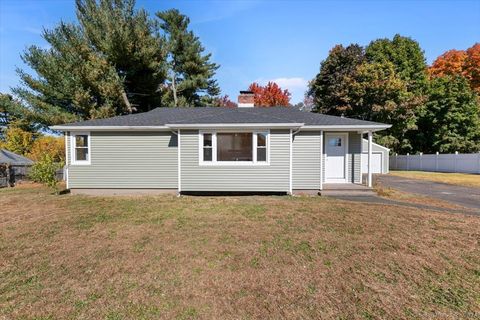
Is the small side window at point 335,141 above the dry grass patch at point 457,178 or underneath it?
above

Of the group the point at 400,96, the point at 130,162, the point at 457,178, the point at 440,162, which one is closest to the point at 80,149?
the point at 130,162

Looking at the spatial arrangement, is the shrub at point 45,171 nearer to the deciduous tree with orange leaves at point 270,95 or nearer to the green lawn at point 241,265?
the green lawn at point 241,265

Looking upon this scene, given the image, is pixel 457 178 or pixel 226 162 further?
pixel 457 178

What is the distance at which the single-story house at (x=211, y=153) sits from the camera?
32.7 ft

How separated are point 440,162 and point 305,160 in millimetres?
20651

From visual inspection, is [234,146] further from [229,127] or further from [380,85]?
[380,85]

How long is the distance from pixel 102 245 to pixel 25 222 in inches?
131

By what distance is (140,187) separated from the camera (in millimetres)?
10812

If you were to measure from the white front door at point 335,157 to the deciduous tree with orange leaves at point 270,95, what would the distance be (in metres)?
28.8

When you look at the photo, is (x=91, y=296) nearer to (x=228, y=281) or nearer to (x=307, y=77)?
(x=228, y=281)

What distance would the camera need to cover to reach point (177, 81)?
2772cm

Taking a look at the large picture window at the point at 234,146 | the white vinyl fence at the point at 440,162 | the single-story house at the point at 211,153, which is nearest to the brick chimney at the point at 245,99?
the single-story house at the point at 211,153

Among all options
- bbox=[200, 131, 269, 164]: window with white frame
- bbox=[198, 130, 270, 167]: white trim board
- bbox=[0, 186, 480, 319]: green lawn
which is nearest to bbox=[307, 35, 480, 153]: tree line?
bbox=[200, 131, 269, 164]: window with white frame

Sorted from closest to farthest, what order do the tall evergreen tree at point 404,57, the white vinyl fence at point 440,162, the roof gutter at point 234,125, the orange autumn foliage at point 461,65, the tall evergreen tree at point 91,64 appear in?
the roof gutter at point 234,125
the tall evergreen tree at point 91,64
the white vinyl fence at point 440,162
the tall evergreen tree at point 404,57
the orange autumn foliage at point 461,65
